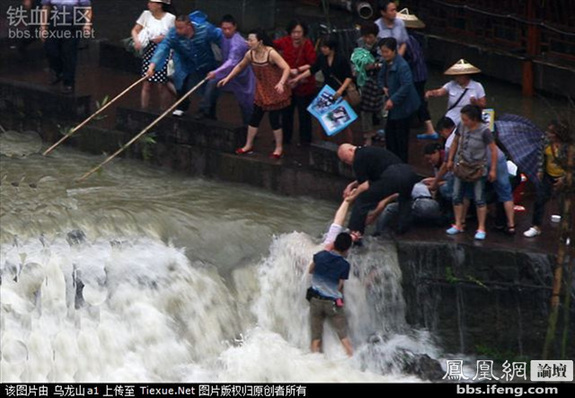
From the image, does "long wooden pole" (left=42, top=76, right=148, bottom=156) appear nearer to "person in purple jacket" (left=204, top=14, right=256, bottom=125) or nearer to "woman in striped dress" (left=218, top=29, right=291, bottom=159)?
"person in purple jacket" (left=204, top=14, right=256, bottom=125)

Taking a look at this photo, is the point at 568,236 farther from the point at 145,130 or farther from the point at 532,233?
the point at 145,130

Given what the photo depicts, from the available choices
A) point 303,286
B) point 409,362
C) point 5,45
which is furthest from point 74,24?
point 409,362

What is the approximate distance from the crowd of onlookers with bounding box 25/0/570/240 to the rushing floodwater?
933mm

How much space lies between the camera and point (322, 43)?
57.1ft

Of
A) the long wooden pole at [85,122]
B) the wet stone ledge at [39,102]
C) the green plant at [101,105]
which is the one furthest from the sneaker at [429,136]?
the wet stone ledge at [39,102]

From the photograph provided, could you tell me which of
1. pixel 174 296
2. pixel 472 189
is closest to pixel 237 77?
pixel 174 296

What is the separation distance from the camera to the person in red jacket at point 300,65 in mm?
16922

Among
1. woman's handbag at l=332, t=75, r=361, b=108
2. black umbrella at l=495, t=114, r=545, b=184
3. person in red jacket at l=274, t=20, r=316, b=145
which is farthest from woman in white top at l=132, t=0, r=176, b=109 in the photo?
black umbrella at l=495, t=114, r=545, b=184

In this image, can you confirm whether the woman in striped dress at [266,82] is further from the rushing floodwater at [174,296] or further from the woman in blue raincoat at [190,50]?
the rushing floodwater at [174,296]

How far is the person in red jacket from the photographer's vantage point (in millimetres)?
16922

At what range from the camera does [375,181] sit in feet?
49.9

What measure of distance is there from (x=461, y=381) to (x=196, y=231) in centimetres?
323

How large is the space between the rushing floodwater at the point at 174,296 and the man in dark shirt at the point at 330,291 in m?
0.17

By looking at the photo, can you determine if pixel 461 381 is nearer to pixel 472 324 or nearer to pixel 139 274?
pixel 472 324
